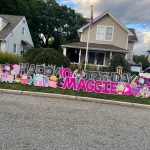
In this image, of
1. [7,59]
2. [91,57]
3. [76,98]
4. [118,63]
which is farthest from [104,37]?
[76,98]

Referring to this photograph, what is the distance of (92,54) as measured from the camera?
30359mm

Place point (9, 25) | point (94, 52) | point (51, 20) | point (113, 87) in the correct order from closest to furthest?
1. point (113, 87)
2. point (94, 52)
3. point (9, 25)
4. point (51, 20)

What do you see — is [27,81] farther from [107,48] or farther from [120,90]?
[107,48]

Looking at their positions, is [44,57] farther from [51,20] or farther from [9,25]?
[51,20]

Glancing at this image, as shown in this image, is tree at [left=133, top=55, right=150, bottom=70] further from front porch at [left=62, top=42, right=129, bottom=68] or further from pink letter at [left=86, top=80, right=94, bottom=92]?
pink letter at [left=86, top=80, right=94, bottom=92]

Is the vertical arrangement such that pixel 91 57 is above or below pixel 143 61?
above

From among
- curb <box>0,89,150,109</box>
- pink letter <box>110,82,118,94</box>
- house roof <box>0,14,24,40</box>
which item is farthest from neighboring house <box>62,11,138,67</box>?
curb <box>0,89,150,109</box>

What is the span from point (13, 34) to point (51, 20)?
2198 centimetres

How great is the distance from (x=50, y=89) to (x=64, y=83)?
783 millimetres

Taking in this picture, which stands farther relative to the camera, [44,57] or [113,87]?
[44,57]

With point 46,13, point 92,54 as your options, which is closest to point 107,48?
point 92,54

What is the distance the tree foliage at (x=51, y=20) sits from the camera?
176ft

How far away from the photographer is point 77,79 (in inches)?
502

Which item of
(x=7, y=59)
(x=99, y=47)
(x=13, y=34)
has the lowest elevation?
(x=7, y=59)
